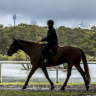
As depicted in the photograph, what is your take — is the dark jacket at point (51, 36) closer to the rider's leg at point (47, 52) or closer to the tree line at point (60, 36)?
the rider's leg at point (47, 52)

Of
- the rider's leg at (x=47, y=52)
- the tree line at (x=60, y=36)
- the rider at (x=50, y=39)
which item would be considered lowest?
the rider's leg at (x=47, y=52)

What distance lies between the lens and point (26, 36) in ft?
257

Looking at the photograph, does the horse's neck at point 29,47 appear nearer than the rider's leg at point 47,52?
No

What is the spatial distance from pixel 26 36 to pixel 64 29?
14368 millimetres

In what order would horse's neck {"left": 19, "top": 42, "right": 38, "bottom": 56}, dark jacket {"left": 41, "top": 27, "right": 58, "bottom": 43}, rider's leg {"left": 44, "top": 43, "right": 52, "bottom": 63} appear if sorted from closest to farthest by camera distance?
dark jacket {"left": 41, "top": 27, "right": 58, "bottom": 43}, rider's leg {"left": 44, "top": 43, "right": 52, "bottom": 63}, horse's neck {"left": 19, "top": 42, "right": 38, "bottom": 56}

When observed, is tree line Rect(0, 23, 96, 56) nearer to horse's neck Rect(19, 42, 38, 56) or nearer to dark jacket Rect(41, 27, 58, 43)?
horse's neck Rect(19, 42, 38, 56)

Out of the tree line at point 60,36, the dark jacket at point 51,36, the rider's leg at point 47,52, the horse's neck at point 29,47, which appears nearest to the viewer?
the dark jacket at point 51,36

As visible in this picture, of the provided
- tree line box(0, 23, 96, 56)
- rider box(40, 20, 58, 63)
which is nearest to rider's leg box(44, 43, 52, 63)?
rider box(40, 20, 58, 63)

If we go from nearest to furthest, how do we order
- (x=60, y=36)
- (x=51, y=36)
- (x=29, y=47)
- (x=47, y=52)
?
1. (x=51, y=36)
2. (x=47, y=52)
3. (x=29, y=47)
4. (x=60, y=36)

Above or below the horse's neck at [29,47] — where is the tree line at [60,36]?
above

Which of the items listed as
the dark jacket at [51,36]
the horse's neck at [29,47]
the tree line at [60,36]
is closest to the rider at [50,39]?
the dark jacket at [51,36]

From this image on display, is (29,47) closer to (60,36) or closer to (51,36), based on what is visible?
(51,36)

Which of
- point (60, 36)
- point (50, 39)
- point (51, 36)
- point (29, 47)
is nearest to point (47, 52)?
point (50, 39)

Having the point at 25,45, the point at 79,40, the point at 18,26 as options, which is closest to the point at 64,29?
the point at 79,40
